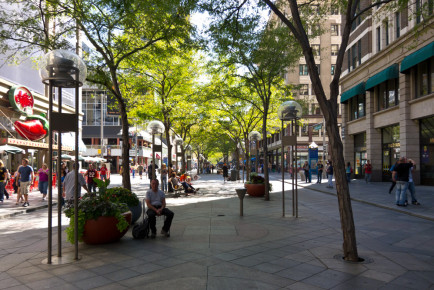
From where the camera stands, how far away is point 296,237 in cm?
774

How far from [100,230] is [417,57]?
1893cm

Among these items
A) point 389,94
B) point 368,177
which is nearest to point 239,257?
point 368,177

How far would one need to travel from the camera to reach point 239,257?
6.08 meters

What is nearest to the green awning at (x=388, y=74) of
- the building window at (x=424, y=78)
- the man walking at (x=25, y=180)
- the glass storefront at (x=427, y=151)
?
the building window at (x=424, y=78)

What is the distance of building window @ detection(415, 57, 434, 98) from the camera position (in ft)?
62.8

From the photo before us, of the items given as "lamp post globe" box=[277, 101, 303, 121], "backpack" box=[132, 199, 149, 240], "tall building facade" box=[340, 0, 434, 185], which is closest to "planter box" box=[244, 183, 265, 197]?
"lamp post globe" box=[277, 101, 303, 121]

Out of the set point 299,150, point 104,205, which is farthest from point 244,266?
point 299,150

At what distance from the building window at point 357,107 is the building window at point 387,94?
2.76 m

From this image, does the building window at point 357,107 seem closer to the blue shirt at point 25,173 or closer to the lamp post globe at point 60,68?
the blue shirt at point 25,173

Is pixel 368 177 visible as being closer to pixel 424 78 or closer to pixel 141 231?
pixel 424 78

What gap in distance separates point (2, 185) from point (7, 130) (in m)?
7.53

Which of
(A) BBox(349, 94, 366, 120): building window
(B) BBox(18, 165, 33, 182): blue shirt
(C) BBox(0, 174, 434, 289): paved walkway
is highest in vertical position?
(A) BBox(349, 94, 366, 120): building window

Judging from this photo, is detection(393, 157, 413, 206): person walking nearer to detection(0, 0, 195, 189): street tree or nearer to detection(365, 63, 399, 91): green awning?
detection(0, 0, 195, 189): street tree

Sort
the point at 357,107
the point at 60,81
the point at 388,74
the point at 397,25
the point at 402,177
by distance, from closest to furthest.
Result: the point at 60,81 → the point at 402,177 → the point at 388,74 → the point at 397,25 → the point at 357,107
